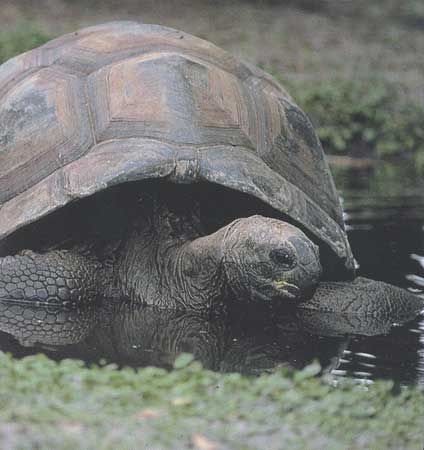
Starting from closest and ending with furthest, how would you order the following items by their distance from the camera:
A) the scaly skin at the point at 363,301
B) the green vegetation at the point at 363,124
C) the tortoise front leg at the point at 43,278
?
the tortoise front leg at the point at 43,278
the scaly skin at the point at 363,301
the green vegetation at the point at 363,124

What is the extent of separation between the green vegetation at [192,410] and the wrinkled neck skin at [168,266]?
1079mm

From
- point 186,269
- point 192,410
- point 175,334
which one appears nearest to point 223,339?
point 175,334

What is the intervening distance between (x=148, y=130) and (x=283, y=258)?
3.16 feet

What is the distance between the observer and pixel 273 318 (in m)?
5.30

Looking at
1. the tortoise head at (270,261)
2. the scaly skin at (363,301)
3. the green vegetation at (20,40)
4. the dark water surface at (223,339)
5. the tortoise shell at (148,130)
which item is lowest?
the dark water surface at (223,339)

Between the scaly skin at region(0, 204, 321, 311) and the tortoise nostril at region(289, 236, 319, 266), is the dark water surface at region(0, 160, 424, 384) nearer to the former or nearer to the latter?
the scaly skin at region(0, 204, 321, 311)

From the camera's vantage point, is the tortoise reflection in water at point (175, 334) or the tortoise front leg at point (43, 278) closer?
the tortoise reflection in water at point (175, 334)

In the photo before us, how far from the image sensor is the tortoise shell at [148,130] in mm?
5066

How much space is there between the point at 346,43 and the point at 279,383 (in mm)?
10993

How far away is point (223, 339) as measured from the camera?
15.9 ft

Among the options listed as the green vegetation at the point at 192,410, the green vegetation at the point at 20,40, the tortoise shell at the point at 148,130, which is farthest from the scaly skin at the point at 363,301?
the green vegetation at the point at 20,40

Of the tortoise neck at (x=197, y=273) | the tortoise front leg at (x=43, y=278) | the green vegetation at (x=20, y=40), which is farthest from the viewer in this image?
the green vegetation at (x=20, y=40)

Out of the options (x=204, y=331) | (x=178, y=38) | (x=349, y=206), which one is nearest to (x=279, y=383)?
(x=204, y=331)

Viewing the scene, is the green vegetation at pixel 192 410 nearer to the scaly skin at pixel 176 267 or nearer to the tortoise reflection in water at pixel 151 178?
the scaly skin at pixel 176 267
